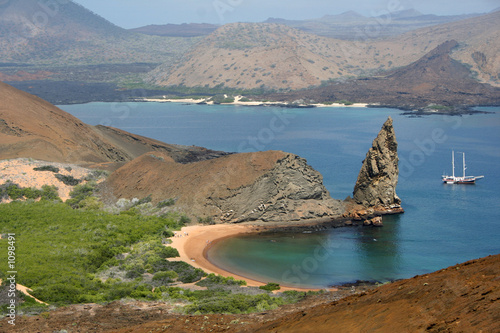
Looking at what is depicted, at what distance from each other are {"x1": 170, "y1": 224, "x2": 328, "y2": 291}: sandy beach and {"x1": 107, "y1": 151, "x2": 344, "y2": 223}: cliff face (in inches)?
67.4

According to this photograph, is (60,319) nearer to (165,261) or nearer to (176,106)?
(165,261)

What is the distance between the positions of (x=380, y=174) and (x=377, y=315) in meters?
36.4

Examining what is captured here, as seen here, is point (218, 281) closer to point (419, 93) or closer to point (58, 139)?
point (58, 139)

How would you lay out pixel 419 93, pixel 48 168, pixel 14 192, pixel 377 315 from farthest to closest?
1. pixel 419 93
2. pixel 48 168
3. pixel 14 192
4. pixel 377 315

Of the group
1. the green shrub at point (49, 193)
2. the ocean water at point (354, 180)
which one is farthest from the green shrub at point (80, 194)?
the ocean water at point (354, 180)

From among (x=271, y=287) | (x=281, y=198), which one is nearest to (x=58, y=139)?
(x=281, y=198)

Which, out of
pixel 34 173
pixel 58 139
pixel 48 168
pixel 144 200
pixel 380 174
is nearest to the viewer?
pixel 144 200

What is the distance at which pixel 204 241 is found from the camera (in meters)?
44.6

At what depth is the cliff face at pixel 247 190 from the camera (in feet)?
164

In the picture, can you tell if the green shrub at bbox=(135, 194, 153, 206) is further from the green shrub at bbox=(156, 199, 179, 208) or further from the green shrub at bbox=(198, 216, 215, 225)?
the green shrub at bbox=(198, 216, 215, 225)

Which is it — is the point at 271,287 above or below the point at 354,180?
below

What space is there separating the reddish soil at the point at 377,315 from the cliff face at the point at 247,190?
77.3 ft

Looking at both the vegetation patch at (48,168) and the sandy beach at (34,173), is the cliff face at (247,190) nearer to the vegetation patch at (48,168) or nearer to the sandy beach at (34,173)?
the sandy beach at (34,173)

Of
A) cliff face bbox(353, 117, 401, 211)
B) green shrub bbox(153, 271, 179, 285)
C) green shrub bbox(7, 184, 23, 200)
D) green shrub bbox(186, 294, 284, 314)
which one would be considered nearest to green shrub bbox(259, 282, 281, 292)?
green shrub bbox(186, 294, 284, 314)
